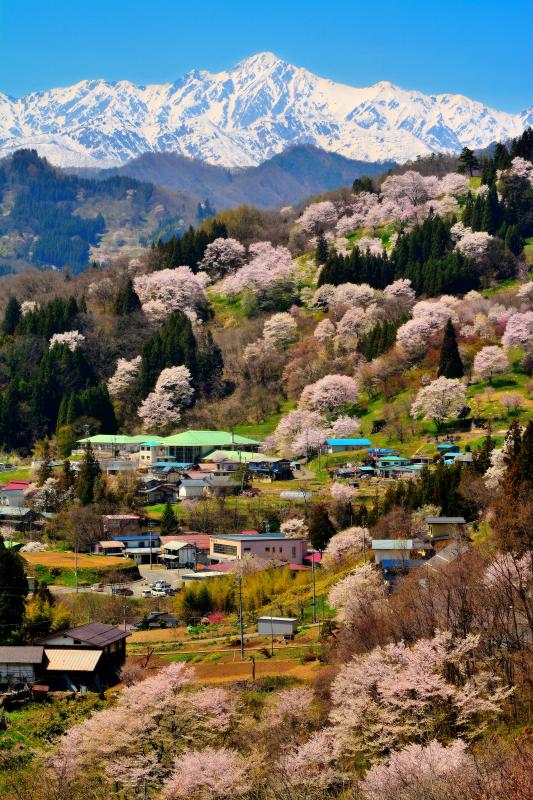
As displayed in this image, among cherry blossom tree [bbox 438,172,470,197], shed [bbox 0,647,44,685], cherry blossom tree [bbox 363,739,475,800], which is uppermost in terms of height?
cherry blossom tree [bbox 438,172,470,197]

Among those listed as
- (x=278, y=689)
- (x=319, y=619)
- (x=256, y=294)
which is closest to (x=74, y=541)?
(x=319, y=619)

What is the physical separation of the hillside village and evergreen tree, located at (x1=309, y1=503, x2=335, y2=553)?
227mm

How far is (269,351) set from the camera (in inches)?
3853

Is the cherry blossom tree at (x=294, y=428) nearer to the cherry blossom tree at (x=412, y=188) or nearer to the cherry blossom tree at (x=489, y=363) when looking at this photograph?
the cherry blossom tree at (x=489, y=363)

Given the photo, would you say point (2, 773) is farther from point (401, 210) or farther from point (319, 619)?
point (401, 210)

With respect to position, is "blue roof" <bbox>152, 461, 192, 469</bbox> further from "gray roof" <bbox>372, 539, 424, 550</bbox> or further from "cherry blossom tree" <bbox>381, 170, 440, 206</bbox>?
"cherry blossom tree" <bbox>381, 170, 440, 206</bbox>

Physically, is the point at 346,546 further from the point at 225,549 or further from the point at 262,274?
the point at 262,274

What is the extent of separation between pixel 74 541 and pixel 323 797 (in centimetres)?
4068

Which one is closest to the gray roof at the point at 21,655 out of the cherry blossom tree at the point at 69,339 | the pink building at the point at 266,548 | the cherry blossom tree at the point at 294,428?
the pink building at the point at 266,548

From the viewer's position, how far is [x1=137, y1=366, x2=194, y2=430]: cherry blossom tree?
93.8 m

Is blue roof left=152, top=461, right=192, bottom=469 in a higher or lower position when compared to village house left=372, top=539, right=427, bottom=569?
higher

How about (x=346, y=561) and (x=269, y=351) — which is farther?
(x=269, y=351)

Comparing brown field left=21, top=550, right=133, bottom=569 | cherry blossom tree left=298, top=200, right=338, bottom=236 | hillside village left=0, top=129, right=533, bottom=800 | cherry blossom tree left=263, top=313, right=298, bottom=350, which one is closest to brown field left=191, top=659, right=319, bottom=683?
hillside village left=0, top=129, right=533, bottom=800

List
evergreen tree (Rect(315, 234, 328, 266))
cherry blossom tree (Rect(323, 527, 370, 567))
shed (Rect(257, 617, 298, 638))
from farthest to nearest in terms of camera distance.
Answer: evergreen tree (Rect(315, 234, 328, 266)) < cherry blossom tree (Rect(323, 527, 370, 567)) < shed (Rect(257, 617, 298, 638))
